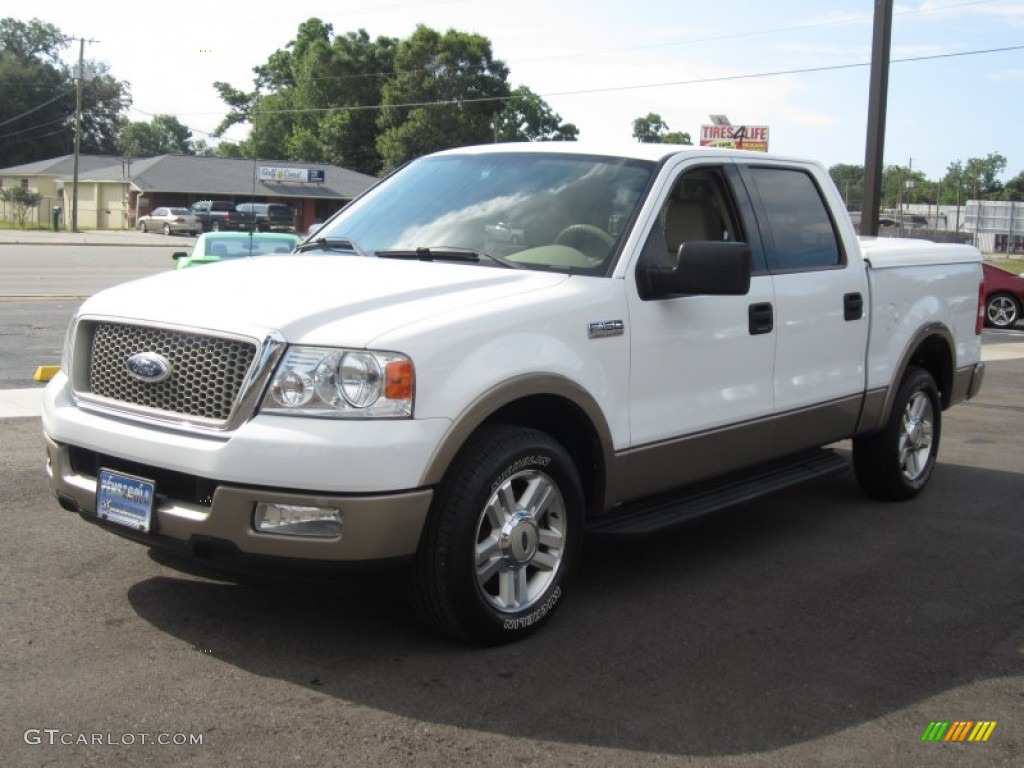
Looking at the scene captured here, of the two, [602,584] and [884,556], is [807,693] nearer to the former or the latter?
[602,584]

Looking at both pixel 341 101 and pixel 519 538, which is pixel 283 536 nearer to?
pixel 519 538

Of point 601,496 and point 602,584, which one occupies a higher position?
point 601,496

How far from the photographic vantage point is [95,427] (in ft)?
14.5

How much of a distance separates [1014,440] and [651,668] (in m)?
6.49

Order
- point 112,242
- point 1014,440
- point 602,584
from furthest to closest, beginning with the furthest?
1. point 112,242
2. point 1014,440
3. point 602,584

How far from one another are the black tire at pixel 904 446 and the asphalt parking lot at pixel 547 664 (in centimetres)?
93

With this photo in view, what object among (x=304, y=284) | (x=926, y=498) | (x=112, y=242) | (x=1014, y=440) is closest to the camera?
(x=304, y=284)

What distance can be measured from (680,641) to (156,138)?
137 metres

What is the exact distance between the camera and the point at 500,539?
449 centimetres

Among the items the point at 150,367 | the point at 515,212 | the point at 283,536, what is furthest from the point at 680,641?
the point at 150,367

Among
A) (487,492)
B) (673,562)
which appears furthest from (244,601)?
(673,562)

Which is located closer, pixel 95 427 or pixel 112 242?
pixel 95 427

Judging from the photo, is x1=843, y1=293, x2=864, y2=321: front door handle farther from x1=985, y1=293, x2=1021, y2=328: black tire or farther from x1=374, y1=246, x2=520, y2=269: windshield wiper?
x1=985, y1=293, x2=1021, y2=328: black tire

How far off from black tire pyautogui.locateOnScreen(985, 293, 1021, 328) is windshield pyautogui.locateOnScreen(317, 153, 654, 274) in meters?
18.7
